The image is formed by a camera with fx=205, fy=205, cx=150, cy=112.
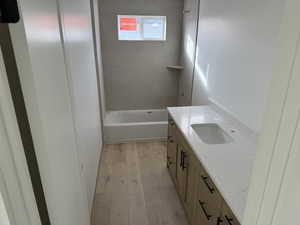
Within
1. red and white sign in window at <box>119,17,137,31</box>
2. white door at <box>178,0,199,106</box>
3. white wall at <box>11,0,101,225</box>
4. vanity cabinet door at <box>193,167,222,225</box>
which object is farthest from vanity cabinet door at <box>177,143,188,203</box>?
red and white sign in window at <box>119,17,137,31</box>

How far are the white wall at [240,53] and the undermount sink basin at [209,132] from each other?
0.81ft

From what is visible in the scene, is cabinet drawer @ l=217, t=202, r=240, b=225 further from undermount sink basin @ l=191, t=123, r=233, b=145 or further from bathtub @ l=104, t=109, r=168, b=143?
bathtub @ l=104, t=109, r=168, b=143

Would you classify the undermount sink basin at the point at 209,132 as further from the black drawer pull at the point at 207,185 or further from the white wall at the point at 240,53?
the black drawer pull at the point at 207,185

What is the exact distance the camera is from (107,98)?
14.3ft

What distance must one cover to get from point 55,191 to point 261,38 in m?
1.90

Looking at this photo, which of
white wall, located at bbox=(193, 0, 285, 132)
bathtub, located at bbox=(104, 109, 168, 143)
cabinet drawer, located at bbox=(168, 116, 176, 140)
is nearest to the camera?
white wall, located at bbox=(193, 0, 285, 132)

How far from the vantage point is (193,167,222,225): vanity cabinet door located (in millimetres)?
1377

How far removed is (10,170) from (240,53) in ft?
6.94

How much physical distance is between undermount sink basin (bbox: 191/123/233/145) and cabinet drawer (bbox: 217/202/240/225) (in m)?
0.98

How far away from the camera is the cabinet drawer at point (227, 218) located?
1.17 meters

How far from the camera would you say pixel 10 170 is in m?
0.58

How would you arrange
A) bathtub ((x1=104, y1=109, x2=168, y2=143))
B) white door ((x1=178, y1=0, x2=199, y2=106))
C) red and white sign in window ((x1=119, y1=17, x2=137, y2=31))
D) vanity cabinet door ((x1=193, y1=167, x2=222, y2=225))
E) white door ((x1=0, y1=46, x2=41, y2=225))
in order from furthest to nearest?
red and white sign in window ((x1=119, y1=17, x2=137, y2=31)), bathtub ((x1=104, y1=109, x2=168, y2=143)), white door ((x1=178, y1=0, x2=199, y2=106)), vanity cabinet door ((x1=193, y1=167, x2=222, y2=225)), white door ((x1=0, y1=46, x2=41, y2=225))

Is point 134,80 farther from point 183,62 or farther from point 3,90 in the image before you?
point 3,90

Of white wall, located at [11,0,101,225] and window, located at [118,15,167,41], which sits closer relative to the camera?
white wall, located at [11,0,101,225]
